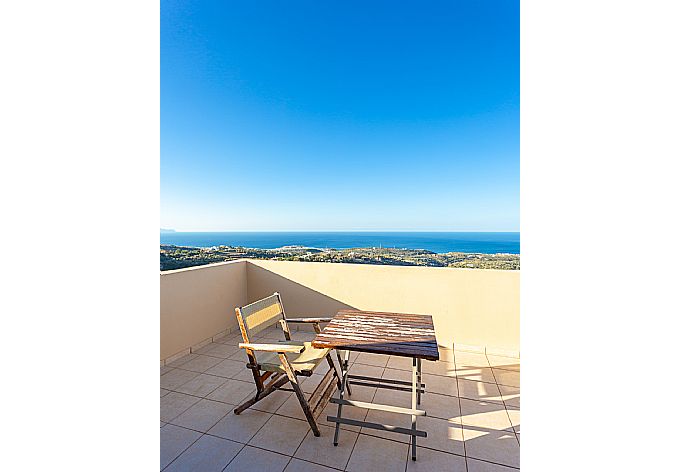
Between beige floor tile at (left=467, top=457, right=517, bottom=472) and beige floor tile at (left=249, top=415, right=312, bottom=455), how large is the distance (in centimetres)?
104

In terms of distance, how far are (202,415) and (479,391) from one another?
7.57ft

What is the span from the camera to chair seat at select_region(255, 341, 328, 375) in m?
2.15

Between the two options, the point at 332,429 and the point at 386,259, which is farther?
the point at 386,259

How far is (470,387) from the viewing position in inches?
106

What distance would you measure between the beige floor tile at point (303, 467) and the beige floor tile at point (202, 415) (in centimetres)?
73

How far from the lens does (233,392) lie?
2576mm

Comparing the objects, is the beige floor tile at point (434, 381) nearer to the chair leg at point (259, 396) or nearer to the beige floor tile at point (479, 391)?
the beige floor tile at point (479, 391)

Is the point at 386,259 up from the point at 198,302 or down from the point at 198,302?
up

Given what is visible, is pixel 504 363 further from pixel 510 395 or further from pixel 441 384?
pixel 441 384

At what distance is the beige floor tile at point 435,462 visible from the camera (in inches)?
69.8

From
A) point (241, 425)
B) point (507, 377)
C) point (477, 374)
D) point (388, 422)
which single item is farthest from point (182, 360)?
point (507, 377)
